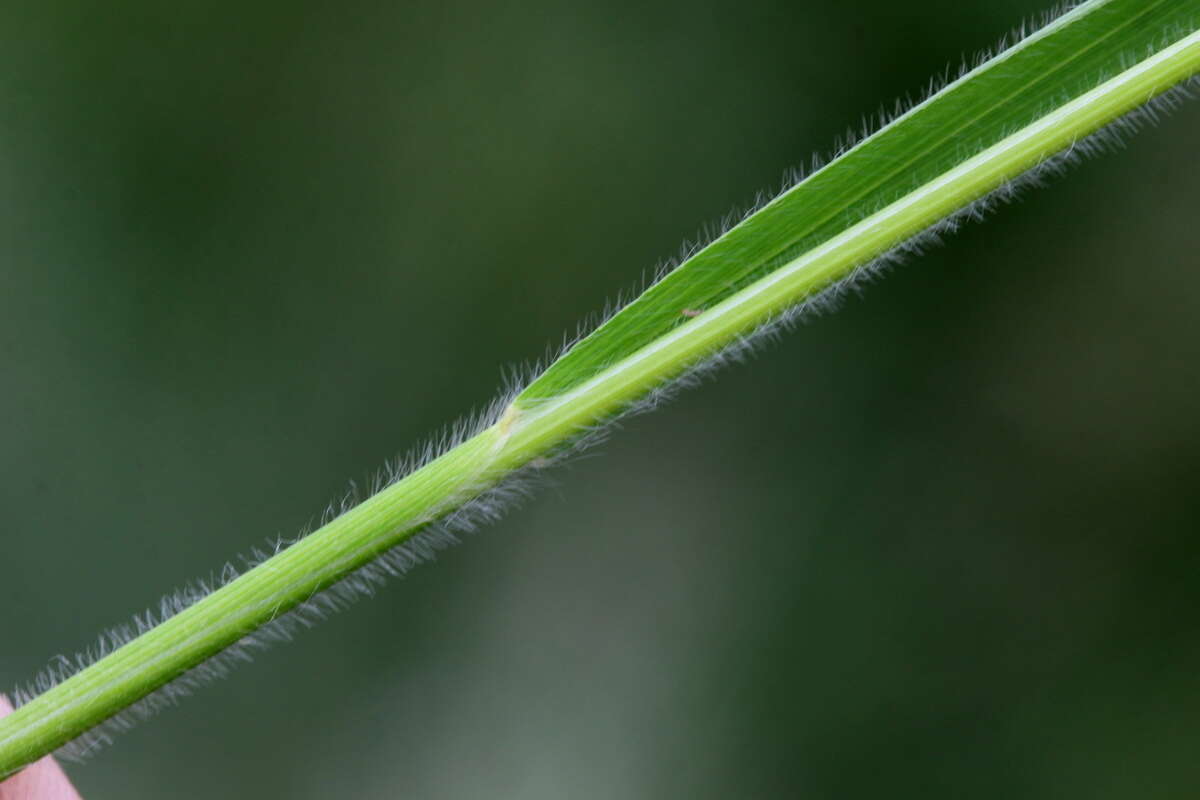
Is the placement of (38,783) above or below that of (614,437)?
below

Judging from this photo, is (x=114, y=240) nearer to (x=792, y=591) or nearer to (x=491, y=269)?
(x=491, y=269)

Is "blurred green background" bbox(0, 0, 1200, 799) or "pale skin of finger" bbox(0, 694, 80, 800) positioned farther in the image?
"blurred green background" bbox(0, 0, 1200, 799)

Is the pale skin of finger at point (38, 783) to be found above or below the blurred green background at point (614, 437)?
below

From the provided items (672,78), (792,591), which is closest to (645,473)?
(792,591)

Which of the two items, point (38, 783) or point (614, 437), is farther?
point (614, 437)

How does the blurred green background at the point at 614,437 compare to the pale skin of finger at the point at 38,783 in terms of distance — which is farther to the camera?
the blurred green background at the point at 614,437

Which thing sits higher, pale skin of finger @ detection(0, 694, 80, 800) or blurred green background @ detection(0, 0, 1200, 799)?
blurred green background @ detection(0, 0, 1200, 799)
